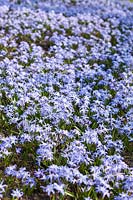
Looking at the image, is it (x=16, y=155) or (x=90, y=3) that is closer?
(x=16, y=155)

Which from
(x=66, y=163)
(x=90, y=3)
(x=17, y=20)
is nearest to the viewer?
(x=66, y=163)

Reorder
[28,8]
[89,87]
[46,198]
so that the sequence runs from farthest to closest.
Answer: [28,8], [89,87], [46,198]

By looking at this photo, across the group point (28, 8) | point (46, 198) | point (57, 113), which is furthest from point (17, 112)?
point (28, 8)

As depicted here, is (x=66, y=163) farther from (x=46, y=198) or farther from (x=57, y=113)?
(x=57, y=113)

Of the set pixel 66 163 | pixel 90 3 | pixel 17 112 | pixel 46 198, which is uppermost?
pixel 90 3

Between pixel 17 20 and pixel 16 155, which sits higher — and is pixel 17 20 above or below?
above

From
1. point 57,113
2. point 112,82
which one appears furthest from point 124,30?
point 57,113
